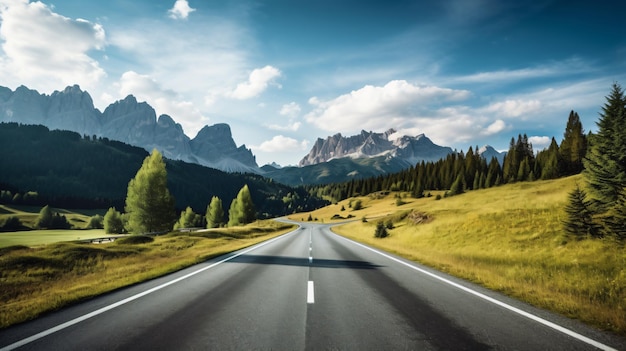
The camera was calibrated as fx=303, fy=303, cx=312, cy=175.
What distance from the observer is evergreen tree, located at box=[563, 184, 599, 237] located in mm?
18406

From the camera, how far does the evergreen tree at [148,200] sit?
42.0 metres

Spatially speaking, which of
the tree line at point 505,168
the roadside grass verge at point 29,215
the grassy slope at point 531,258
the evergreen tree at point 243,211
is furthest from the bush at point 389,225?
the roadside grass verge at point 29,215

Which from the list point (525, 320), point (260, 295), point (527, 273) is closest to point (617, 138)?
point (527, 273)

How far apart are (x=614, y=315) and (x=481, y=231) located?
21606 millimetres

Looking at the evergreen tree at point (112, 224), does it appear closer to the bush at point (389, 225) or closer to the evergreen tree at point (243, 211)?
the evergreen tree at point (243, 211)

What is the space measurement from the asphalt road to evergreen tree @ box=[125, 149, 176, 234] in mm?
37681

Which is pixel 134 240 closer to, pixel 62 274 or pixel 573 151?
pixel 62 274

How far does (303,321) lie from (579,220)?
2124 cm

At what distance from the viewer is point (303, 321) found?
5688 millimetres

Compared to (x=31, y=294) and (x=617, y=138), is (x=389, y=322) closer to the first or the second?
(x=31, y=294)

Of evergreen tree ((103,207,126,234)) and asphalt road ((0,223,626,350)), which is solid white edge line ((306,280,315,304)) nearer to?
asphalt road ((0,223,626,350))

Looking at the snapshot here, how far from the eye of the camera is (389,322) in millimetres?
5660

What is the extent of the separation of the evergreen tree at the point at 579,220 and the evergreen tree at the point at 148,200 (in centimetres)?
4463

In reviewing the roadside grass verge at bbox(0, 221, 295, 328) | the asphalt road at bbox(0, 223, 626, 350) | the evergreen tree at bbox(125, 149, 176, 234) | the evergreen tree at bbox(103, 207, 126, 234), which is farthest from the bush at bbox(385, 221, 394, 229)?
the evergreen tree at bbox(103, 207, 126, 234)
